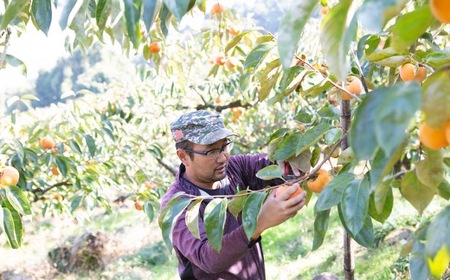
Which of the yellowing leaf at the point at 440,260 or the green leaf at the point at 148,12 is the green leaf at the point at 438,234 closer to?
the yellowing leaf at the point at 440,260

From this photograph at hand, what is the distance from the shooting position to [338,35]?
0.75 m

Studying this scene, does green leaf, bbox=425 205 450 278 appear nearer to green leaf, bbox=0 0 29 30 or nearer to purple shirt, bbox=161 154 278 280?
green leaf, bbox=0 0 29 30

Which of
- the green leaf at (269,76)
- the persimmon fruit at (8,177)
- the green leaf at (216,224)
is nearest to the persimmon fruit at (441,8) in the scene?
the green leaf at (216,224)

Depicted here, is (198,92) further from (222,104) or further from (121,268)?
(121,268)

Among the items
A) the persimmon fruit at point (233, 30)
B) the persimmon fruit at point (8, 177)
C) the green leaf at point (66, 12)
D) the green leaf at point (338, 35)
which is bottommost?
the persimmon fruit at point (8, 177)

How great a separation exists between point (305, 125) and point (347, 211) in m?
0.57

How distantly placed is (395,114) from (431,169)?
0.44m

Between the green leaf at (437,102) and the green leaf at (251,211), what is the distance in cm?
67

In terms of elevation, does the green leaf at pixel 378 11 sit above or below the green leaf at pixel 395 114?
above

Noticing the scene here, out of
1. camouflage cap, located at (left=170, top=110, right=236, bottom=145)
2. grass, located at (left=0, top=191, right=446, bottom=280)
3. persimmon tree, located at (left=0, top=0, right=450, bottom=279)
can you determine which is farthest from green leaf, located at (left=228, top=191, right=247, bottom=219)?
grass, located at (left=0, top=191, right=446, bottom=280)

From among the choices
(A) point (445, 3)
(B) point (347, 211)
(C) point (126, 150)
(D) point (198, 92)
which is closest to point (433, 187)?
(B) point (347, 211)

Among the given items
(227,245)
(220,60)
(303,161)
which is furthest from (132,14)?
(220,60)

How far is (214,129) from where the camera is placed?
2244mm

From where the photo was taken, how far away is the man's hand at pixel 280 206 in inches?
57.0
